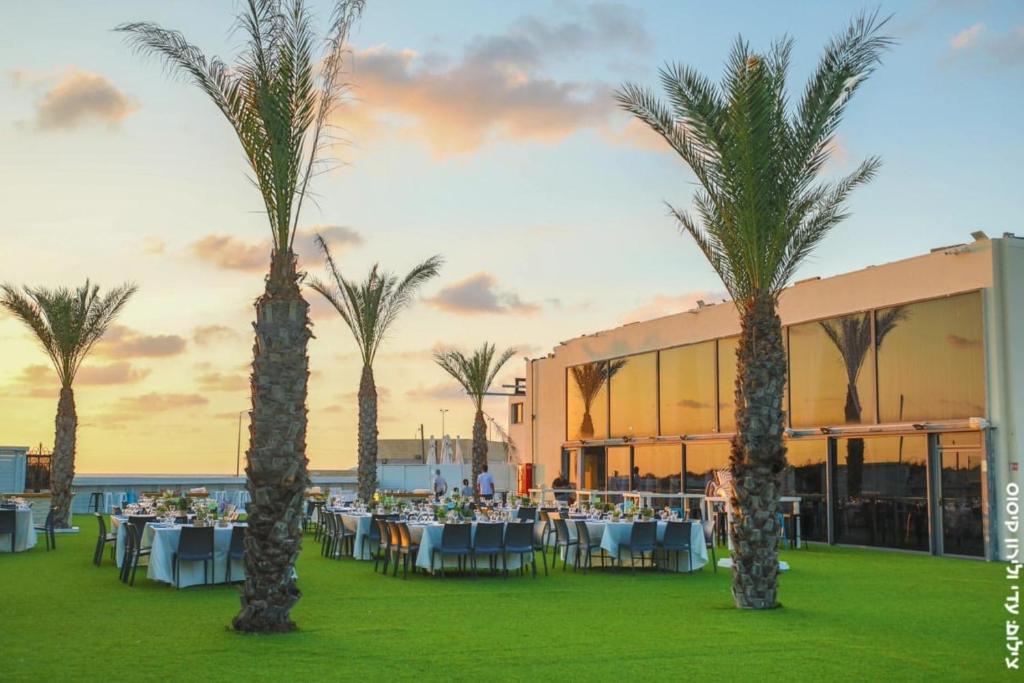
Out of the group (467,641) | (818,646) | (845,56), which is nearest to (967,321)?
(845,56)

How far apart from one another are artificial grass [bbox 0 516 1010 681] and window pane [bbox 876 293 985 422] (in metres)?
4.55

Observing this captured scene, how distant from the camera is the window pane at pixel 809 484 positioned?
2388 centimetres

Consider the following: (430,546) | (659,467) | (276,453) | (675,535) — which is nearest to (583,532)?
(675,535)

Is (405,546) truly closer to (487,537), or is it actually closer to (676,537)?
(487,537)

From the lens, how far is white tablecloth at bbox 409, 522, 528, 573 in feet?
51.9

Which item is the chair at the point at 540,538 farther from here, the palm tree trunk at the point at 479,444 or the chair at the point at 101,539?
the palm tree trunk at the point at 479,444

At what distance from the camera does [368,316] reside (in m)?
27.8

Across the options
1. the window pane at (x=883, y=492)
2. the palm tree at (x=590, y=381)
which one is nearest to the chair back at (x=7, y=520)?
the window pane at (x=883, y=492)

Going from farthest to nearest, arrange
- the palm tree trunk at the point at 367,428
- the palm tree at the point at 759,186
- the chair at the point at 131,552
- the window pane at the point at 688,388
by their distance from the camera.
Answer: the window pane at the point at 688,388 < the palm tree trunk at the point at 367,428 < the chair at the point at 131,552 < the palm tree at the point at 759,186

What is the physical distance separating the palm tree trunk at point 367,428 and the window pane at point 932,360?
12555 mm

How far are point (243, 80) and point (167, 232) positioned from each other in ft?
20.9

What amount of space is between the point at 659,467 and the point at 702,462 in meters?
2.19

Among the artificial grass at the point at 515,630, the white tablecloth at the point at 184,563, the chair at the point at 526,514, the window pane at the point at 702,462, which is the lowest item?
the artificial grass at the point at 515,630

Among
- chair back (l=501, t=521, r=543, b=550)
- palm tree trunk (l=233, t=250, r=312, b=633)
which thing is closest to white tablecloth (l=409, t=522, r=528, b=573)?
chair back (l=501, t=521, r=543, b=550)
